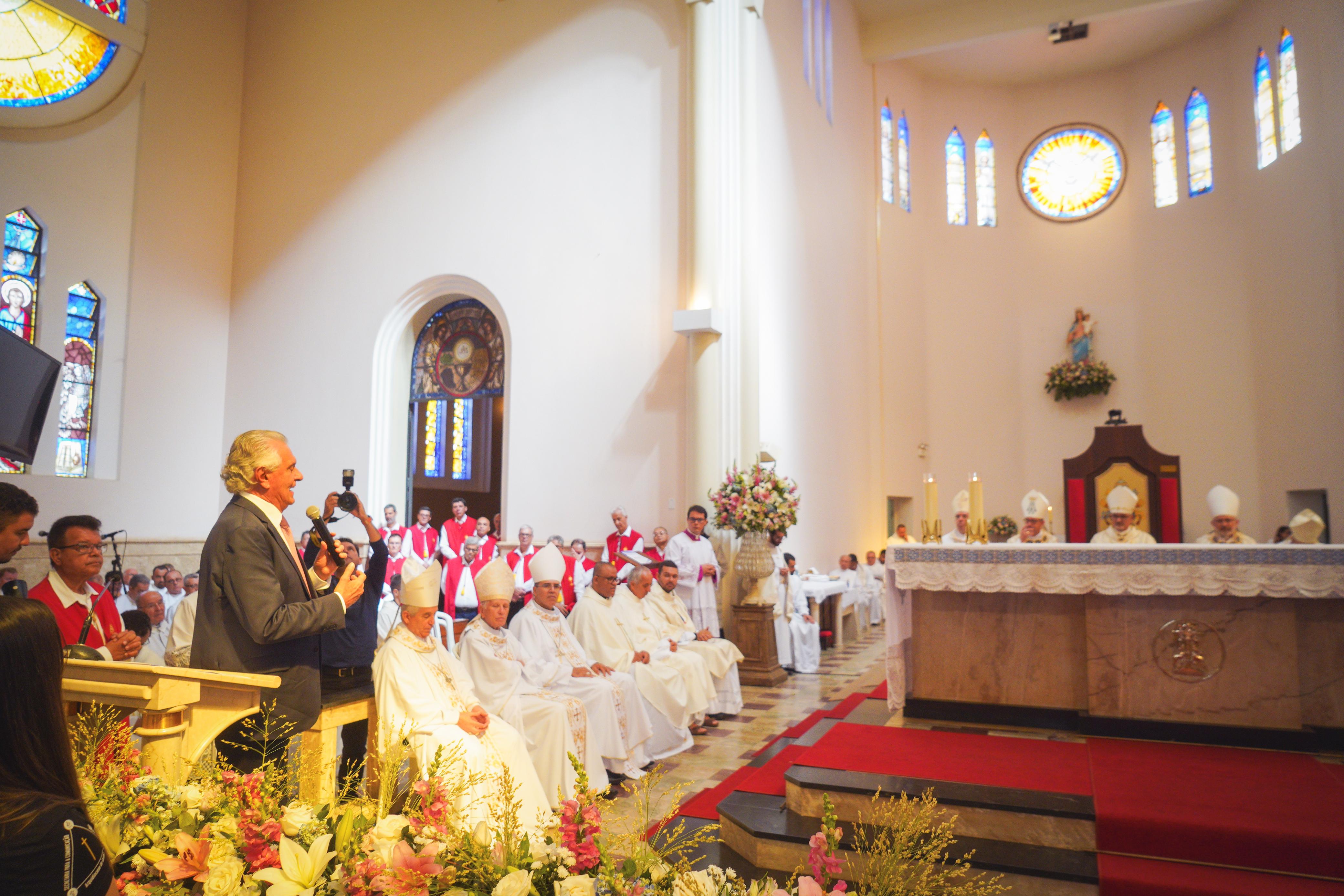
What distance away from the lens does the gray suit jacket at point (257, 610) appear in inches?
107

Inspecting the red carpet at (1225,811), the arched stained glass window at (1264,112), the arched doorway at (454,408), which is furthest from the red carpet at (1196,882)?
the arched stained glass window at (1264,112)

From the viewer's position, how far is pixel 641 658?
20.1 ft

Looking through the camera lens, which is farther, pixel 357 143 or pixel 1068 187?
pixel 1068 187

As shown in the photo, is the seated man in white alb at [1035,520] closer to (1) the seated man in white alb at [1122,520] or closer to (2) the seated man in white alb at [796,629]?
(1) the seated man in white alb at [1122,520]

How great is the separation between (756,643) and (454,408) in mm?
5770

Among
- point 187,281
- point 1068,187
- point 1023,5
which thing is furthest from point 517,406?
point 1068,187

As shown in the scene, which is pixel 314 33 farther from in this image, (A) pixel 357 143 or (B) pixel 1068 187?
(B) pixel 1068 187

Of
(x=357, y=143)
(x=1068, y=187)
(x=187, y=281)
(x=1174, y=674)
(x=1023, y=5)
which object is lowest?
(x=1174, y=674)

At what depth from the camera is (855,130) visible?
46.1ft

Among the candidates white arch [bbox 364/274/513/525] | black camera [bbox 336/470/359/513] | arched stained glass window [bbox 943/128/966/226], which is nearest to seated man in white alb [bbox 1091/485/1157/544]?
black camera [bbox 336/470/359/513]

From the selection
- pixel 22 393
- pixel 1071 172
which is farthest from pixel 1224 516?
pixel 1071 172

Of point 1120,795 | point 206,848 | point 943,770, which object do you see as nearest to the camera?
point 206,848

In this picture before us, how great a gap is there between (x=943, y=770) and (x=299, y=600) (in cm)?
286

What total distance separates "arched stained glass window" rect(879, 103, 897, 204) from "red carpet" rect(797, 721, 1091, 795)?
12048 mm
